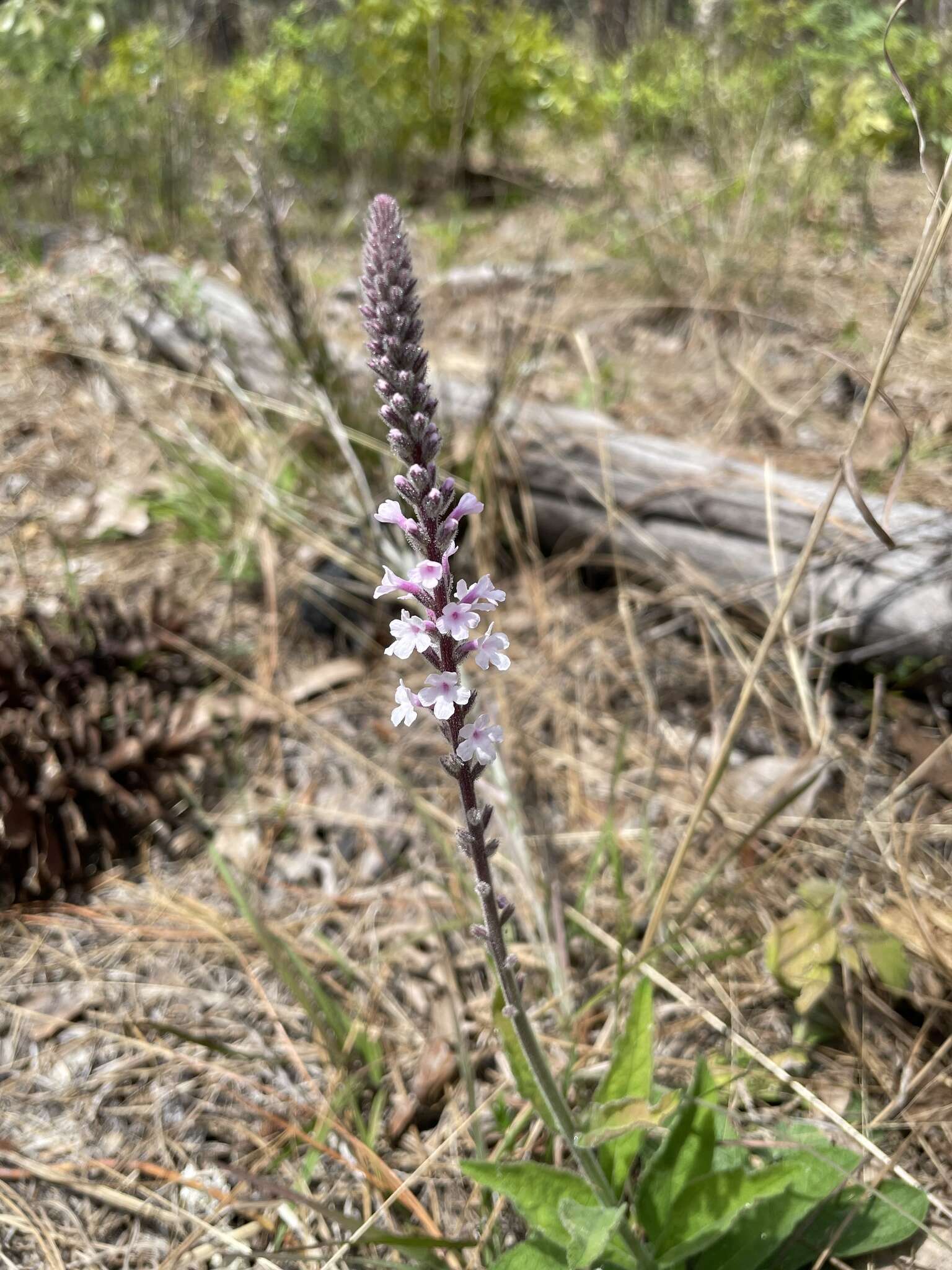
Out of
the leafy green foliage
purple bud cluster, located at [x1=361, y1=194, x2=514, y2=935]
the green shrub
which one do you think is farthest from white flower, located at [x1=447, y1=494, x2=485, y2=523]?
the green shrub

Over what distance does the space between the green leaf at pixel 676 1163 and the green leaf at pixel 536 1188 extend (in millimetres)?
162

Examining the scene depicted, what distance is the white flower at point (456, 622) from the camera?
1.14m

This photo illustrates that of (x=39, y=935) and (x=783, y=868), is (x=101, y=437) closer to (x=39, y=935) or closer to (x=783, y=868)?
(x=39, y=935)

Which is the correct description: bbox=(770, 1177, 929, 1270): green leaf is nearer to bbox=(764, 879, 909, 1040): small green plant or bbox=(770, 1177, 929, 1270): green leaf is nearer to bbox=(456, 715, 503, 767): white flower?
bbox=(764, 879, 909, 1040): small green plant

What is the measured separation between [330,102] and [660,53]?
2.51 m

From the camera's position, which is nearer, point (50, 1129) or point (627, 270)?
point (50, 1129)

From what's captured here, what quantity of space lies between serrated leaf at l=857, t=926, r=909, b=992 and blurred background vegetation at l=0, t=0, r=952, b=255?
2709 millimetres

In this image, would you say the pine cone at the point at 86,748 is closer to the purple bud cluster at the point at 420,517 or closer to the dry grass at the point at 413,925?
the dry grass at the point at 413,925

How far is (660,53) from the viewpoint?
6055 millimetres

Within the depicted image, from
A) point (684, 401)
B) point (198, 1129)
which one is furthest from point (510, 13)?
point (198, 1129)

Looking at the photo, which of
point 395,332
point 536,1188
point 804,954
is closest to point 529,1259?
point 536,1188

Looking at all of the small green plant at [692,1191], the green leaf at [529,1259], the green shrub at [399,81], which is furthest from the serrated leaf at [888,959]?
the green shrub at [399,81]

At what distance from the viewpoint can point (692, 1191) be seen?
1.60 m

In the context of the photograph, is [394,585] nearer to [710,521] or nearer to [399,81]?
[710,521]
